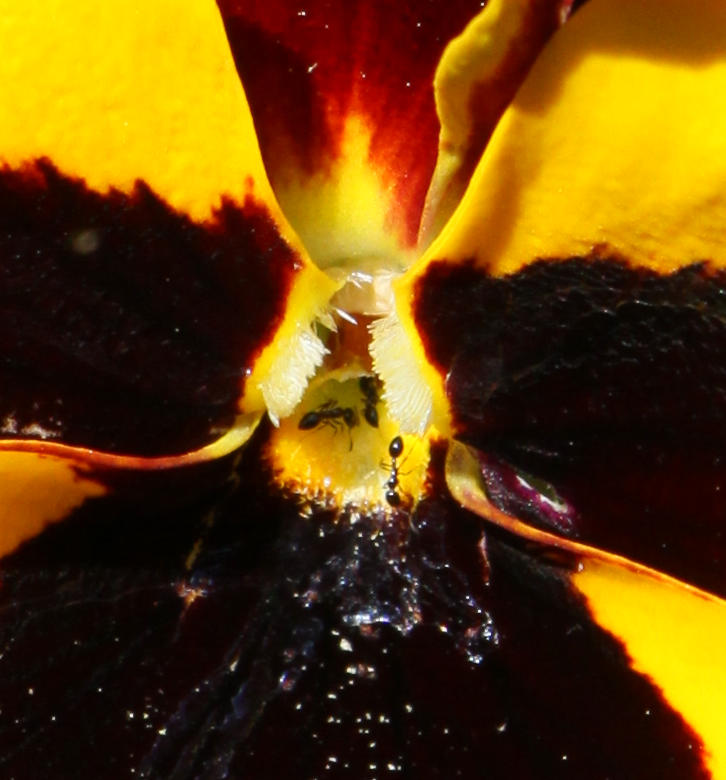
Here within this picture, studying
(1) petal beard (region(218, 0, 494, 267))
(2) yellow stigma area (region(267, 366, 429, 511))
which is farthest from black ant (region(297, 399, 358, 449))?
(1) petal beard (region(218, 0, 494, 267))

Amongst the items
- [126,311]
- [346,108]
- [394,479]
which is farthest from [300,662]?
[346,108]

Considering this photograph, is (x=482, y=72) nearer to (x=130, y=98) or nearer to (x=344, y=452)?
(x=130, y=98)

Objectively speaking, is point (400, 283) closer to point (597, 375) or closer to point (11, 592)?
point (597, 375)

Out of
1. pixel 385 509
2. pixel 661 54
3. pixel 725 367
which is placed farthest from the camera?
pixel 385 509

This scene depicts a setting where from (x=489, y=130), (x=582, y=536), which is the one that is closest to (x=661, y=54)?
(x=489, y=130)

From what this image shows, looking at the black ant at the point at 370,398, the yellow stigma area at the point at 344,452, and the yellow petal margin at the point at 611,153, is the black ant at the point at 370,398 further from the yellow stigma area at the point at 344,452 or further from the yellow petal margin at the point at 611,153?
the yellow petal margin at the point at 611,153

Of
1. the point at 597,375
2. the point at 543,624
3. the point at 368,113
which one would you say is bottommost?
the point at 543,624

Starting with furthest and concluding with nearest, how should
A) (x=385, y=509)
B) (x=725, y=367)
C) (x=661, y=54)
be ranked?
1. (x=385, y=509)
2. (x=725, y=367)
3. (x=661, y=54)

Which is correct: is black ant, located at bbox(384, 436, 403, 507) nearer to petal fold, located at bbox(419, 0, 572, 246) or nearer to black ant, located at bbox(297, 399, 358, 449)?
black ant, located at bbox(297, 399, 358, 449)
